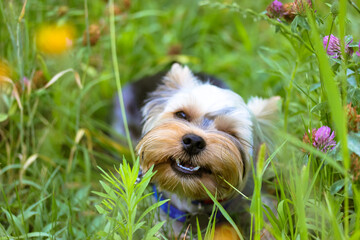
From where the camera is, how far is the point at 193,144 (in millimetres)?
2562

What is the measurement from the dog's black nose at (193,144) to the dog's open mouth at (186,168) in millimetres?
85

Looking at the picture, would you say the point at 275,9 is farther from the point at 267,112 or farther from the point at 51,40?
the point at 51,40

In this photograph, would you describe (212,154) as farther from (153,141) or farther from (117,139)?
(117,139)

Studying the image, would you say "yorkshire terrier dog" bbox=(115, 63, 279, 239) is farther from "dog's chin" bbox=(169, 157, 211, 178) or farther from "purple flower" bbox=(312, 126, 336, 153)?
"purple flower" bbox=(312, 126, 336, 153)

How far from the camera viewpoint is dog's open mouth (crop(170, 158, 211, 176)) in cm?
264

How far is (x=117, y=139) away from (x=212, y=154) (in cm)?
197

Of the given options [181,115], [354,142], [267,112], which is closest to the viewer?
[354,142]

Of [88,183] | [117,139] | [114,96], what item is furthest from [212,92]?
[114,96]

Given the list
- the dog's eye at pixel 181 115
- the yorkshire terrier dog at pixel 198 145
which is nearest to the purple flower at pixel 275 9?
the yorkshire terrier dog at pixel 198 145

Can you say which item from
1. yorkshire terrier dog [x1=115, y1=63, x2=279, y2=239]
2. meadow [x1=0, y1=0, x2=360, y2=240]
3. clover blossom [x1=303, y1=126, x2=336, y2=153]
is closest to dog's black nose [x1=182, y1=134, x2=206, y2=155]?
yorkshire terrier dog [x1=115, y1=63, x2=279, y2=239]

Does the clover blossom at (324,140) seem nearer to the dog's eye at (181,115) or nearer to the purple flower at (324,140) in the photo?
the purple flower at (324,140)

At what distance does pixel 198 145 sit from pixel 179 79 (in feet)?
3.01

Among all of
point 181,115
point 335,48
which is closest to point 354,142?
point 335,48

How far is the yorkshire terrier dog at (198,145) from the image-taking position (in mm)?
2615
